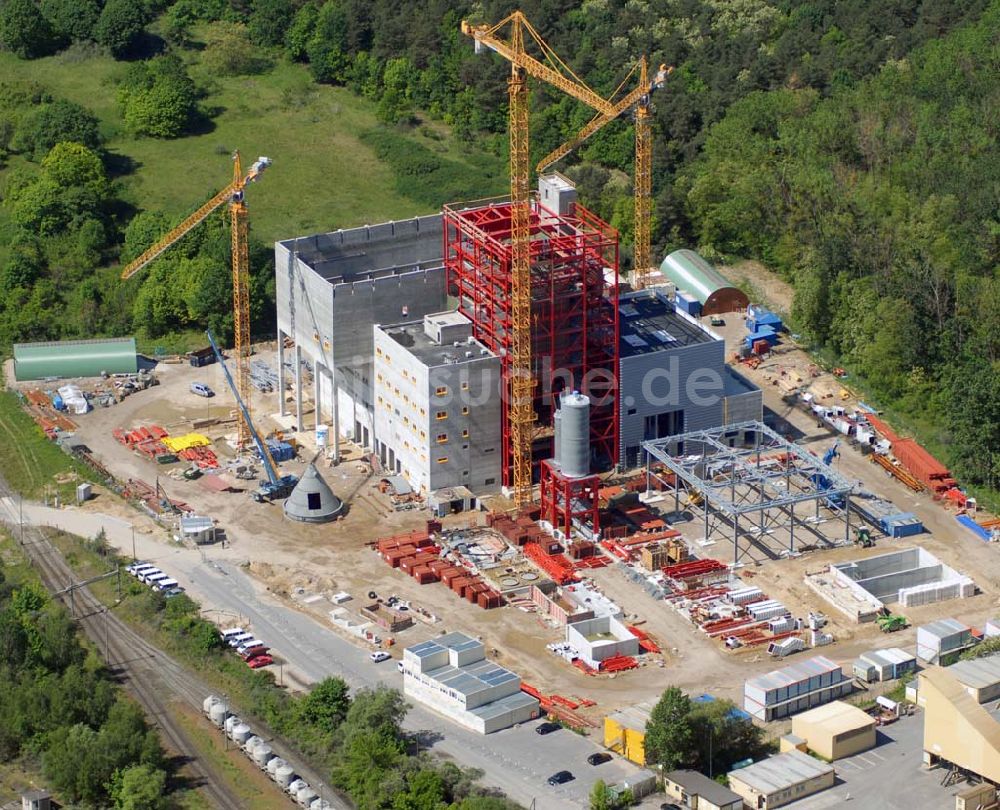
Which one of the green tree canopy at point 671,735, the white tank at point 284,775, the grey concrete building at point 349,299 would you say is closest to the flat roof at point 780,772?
the green tree canopy at point 671,735

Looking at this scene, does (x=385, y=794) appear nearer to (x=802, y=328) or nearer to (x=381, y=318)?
(x=381, y=318)

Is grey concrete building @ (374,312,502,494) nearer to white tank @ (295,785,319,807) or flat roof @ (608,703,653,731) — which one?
flat roof @ (608,703,653,731)

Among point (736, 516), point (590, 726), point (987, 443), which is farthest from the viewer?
point (987, 443)

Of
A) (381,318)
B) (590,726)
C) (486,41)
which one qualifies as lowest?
(590,726)

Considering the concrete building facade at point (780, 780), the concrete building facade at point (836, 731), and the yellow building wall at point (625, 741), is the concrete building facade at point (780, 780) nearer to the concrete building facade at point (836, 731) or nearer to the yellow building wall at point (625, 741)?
the concrete building facade at point (836, 731)

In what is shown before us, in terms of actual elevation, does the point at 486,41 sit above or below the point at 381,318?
above

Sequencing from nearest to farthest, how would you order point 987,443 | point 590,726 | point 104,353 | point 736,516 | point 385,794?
point 385,794
point 590,726
point 736,516
point 987,443
point 104,353

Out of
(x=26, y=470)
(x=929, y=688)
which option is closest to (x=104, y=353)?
(x=26, y=470)
